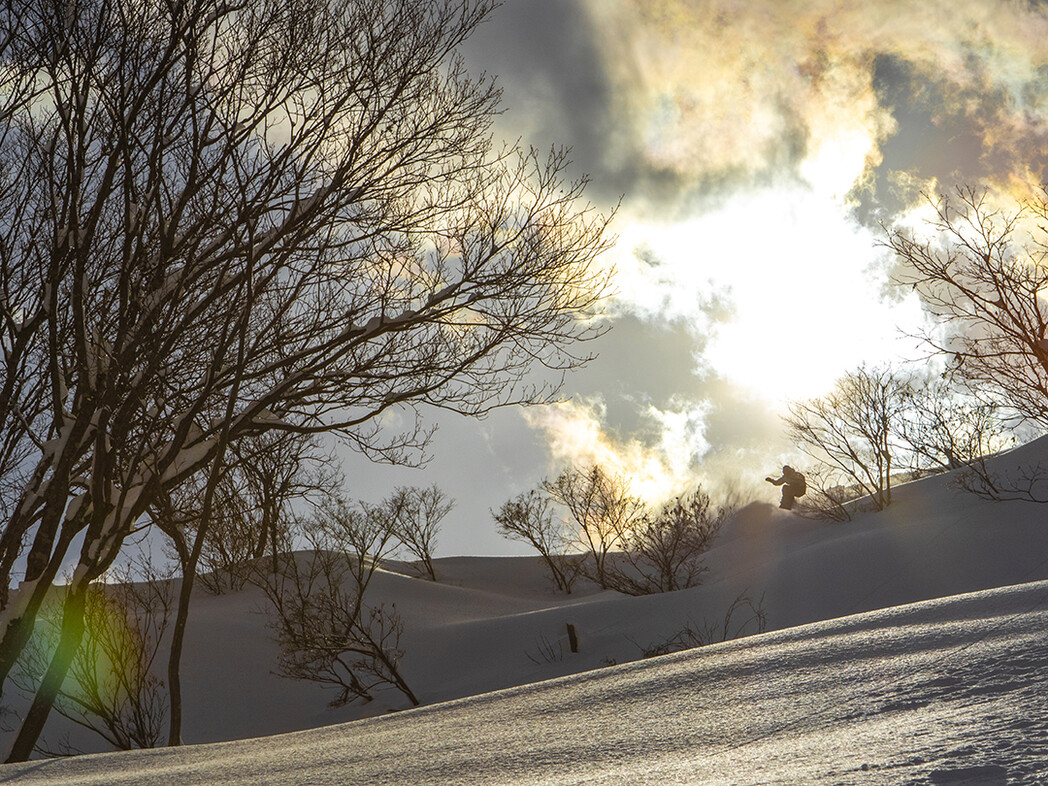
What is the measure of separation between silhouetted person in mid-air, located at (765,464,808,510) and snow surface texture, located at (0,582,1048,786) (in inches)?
1060

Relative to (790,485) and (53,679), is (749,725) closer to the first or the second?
(53,679)

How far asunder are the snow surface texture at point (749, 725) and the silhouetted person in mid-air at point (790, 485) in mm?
26929

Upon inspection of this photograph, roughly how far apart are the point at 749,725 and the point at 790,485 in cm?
2896

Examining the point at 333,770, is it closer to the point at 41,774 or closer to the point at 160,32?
the point at 41,774

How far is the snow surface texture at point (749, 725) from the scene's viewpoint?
144 centimetres

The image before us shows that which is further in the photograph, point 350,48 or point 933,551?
point 933,551

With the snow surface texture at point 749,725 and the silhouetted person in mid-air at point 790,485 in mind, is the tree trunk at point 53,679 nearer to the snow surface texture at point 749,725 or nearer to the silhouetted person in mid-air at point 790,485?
the snow surface texture at point 749,725

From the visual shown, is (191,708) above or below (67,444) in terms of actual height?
below

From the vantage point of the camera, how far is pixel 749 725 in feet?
6.71

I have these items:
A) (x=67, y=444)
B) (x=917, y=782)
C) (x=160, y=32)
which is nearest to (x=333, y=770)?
(x=917, y=782)

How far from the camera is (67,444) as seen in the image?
4887 millimetres

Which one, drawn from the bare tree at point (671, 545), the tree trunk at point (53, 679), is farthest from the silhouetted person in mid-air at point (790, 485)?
the tree trunk at point (53, 679)

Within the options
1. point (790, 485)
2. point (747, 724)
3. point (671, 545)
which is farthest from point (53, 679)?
point (790, 485)

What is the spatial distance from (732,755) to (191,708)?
51.1 feet
